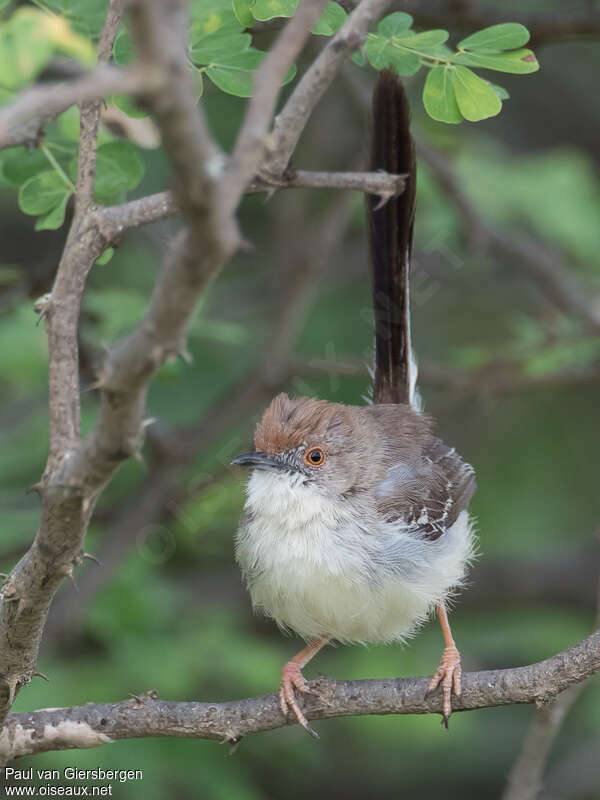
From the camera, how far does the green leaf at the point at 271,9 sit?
344 centimetres

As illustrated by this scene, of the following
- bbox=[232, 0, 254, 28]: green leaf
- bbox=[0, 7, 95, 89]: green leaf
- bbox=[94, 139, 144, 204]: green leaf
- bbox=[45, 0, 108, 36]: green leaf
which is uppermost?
bbox=[45, 0, 108, 36]: green leaf

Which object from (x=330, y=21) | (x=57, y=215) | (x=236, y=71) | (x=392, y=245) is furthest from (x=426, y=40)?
(x=57, y=215)

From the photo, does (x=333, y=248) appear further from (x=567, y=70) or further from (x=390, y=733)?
(x=567, y=70)

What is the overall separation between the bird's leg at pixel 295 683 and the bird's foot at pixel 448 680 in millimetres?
500

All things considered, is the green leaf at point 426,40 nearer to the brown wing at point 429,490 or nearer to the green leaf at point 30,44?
the green leaf at point 30,44

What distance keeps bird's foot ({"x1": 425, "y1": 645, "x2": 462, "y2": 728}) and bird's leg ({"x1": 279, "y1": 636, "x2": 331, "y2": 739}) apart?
19.7 inches

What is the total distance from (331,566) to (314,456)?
2.04ft

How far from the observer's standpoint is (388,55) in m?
3.71

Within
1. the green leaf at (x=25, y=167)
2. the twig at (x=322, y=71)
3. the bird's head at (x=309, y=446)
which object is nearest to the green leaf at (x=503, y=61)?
the twig at (x=322, y=71)

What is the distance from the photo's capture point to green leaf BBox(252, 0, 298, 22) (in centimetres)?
344

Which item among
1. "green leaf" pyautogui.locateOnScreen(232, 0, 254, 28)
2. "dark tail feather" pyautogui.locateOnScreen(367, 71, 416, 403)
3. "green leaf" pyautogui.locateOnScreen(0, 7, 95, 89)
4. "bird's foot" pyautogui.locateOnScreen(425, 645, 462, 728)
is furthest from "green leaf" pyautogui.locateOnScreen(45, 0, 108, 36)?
"bird's foot" pyautogui.locateOnScreen(425, 645, 462, 728)

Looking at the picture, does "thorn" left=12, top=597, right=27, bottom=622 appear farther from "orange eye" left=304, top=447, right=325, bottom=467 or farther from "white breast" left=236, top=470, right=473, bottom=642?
"orange eye" left=304, top=447, right=325, bottom=467

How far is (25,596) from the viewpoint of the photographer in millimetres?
2965

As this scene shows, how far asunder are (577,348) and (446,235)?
1379 mm
